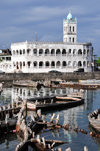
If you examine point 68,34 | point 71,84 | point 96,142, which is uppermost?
point 68,34

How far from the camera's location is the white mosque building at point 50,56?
4508 inches

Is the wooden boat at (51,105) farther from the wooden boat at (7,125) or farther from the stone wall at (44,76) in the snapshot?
the stone wall at (44,76)

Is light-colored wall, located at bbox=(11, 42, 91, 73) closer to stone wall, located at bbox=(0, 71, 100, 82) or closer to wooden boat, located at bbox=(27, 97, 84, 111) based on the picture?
stone wall, located at bbox=(0, 71, 100, 82)

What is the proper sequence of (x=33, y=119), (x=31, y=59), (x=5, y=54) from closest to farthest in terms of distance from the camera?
(x=33, y=119), (x=31, y=59), (x=5, y=54)

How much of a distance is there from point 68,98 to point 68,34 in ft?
268

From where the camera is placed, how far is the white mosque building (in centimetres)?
11450

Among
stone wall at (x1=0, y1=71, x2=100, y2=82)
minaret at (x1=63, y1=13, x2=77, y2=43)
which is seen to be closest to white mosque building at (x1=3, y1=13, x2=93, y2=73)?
stone wall at (x1=0, y1=71, x2=100, y2=82)

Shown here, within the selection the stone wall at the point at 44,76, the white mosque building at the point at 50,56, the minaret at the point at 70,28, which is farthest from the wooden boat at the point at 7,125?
the minaret at the point at 70,28

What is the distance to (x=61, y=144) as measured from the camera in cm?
2912

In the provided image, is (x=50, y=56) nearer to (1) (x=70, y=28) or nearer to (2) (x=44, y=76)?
(2) (x=44, y=76)

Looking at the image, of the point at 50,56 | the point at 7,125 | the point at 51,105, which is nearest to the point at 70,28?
the point at 50,56

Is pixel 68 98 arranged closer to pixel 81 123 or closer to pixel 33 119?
pixel 81 123

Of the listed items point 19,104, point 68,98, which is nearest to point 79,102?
point 68,98

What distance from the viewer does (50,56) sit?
11581cm
